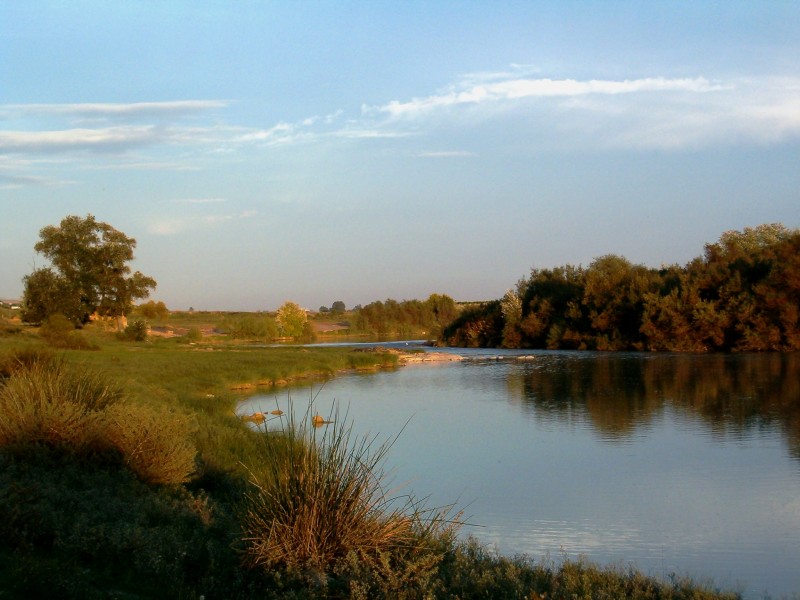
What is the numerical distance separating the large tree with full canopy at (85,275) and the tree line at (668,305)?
861 inches

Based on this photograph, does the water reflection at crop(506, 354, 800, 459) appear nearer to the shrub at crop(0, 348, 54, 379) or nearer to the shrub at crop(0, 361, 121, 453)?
the shrub at crop(0, 361, 121, 453)

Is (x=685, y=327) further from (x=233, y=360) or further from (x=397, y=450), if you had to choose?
(x=397, y=450)

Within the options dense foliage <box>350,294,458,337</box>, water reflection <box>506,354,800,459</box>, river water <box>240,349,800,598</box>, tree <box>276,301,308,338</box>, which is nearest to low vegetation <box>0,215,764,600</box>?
river water <box>240,349,800,598</box>

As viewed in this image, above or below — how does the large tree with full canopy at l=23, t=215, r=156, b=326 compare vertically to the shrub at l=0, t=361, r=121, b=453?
above

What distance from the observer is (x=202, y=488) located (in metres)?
8.30

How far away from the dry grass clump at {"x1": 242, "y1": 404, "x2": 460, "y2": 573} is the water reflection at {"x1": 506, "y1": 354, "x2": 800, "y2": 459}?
8489 mm

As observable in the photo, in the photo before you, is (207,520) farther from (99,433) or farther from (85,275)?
(85,275)

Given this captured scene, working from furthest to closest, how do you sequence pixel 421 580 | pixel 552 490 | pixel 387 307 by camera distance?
pixel 387 307, pixel 552 490, pixel 421 580

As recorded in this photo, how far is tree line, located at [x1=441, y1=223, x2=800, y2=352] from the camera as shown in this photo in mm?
34250

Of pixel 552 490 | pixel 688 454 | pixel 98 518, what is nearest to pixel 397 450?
pixel 552 490

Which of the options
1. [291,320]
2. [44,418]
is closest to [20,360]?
[44,418]

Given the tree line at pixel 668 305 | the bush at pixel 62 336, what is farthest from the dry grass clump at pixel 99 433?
the tree line at pixel 668 305

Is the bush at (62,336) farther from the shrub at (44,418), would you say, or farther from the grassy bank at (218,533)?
the grassy bank at (218,533)

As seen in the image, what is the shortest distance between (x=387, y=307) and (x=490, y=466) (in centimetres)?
6947
